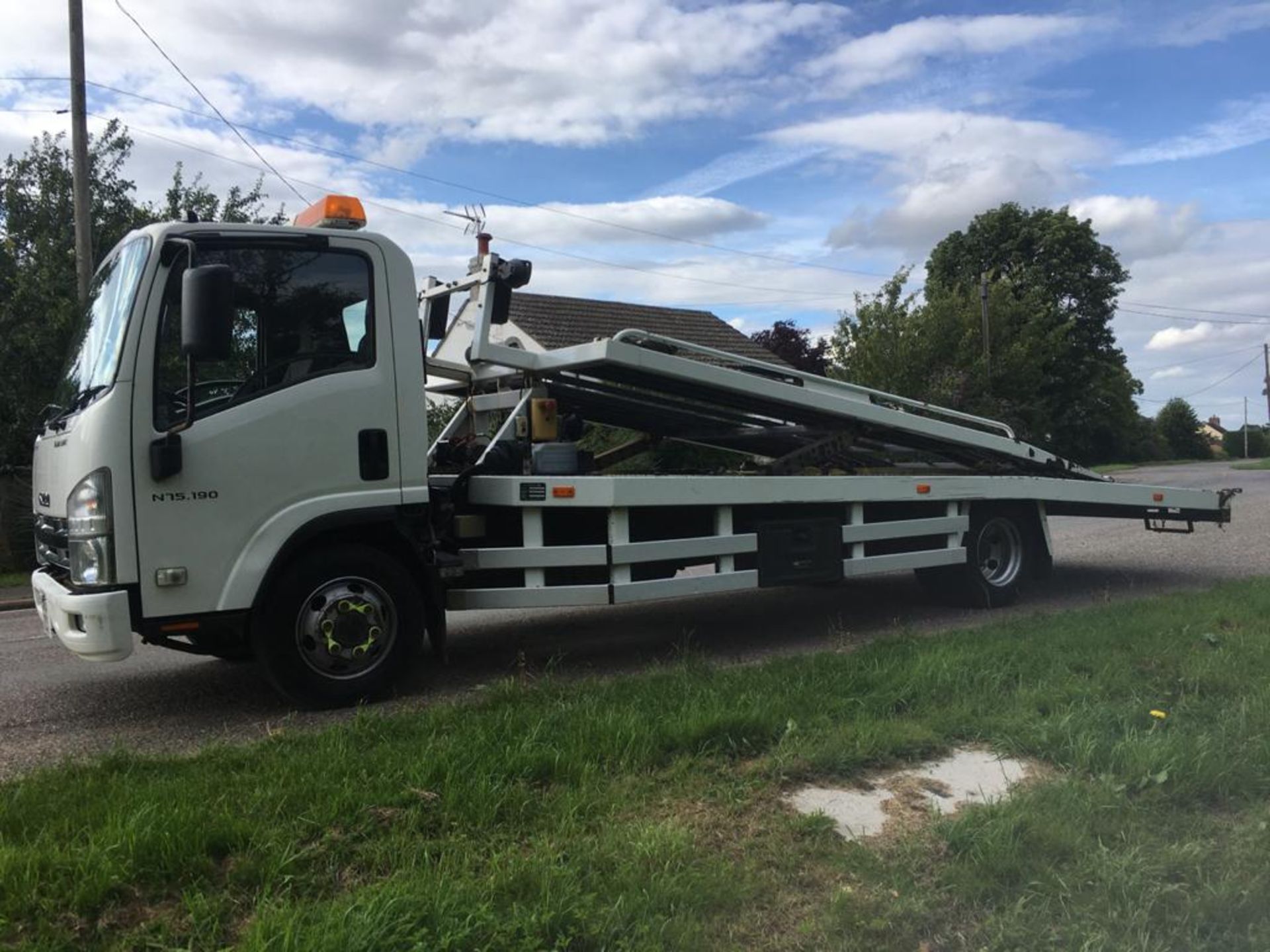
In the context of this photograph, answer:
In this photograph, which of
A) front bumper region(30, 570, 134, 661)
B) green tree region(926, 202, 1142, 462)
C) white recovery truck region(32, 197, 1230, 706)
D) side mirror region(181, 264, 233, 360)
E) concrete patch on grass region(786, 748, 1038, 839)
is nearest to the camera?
concrete patch on grass region(786, 748, 1038, 839)

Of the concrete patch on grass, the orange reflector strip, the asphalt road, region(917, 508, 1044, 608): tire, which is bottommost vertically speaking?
the concrete patch on grass

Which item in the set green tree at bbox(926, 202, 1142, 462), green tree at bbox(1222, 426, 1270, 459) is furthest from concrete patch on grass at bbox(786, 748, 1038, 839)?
green tree at bbox(1222, 426, 1270, 459)

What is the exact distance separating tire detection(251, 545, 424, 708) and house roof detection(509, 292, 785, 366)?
55.4ft

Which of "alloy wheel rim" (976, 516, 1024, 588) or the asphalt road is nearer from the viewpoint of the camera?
the asphalt road

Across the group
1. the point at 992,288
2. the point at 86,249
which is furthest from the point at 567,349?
the point at 992,288

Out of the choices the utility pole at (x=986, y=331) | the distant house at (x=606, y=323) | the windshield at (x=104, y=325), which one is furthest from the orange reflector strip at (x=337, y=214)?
the utility pole at (x=986, y=331)

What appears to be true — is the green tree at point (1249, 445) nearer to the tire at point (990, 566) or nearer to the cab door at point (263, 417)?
the tire at point (990, 566)

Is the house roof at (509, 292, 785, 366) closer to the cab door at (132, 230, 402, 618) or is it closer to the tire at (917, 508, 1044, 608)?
the tire at (917, 508, 1044, 608)

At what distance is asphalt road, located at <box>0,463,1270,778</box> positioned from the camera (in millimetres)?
5203

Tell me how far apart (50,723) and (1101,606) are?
7.25 metres

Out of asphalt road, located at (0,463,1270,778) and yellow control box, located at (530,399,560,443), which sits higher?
yellow control box, located at (530,399,560,443)

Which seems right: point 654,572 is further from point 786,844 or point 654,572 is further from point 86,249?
point 86,249

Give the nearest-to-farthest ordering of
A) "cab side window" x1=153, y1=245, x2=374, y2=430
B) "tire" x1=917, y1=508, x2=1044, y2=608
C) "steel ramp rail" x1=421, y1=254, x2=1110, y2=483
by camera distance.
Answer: "cab side window" x1=153, y1=245, x2=374, y2=430
"steel ramp rail" x1=421, y1=254, x2=1110, y2=483
"tire" x1=917, y1=508, x2=1044, y2=608

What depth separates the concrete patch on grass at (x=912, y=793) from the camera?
3.66 m
